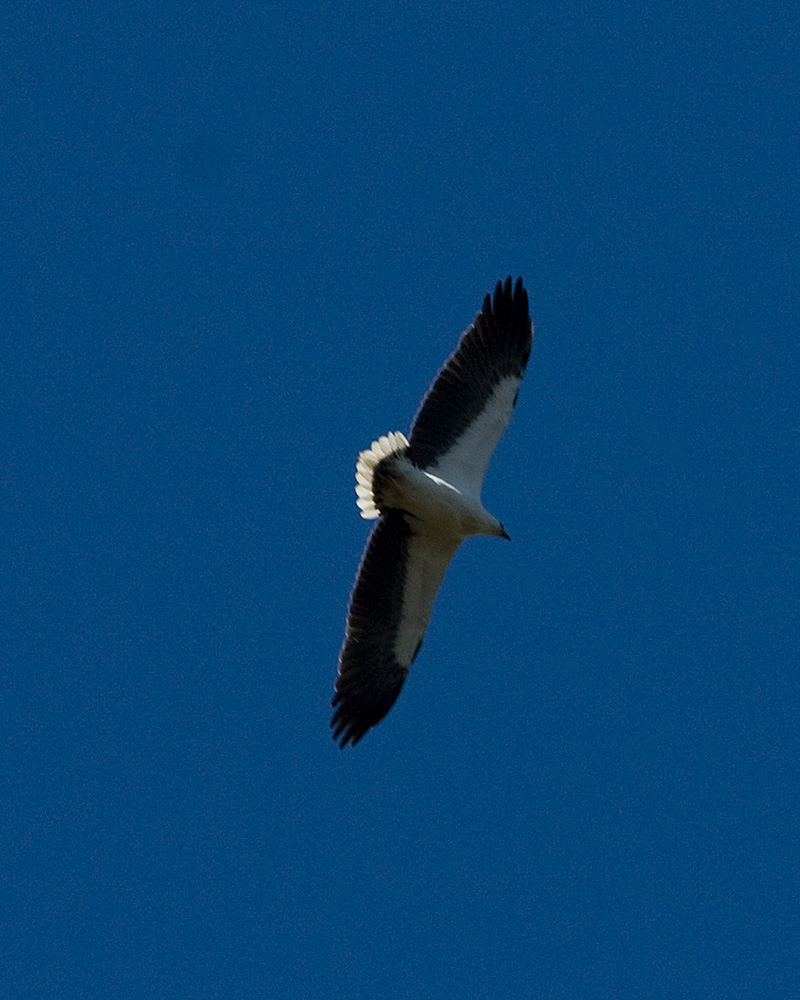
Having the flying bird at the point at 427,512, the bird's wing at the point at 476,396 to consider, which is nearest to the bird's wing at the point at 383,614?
the flying bird at the point at 427,512

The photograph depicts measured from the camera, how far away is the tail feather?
14.1 meters

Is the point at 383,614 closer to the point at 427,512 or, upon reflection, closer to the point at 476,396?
the point at 427,512

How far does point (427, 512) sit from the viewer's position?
1426cm

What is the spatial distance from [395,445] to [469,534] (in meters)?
0.89

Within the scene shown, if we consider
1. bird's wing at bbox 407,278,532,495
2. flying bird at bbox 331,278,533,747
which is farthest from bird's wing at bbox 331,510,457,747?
bird's wing at bbox 407,278,532,495

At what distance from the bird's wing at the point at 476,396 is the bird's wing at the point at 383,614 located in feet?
1.70

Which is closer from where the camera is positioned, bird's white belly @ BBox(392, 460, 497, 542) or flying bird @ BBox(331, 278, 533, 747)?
bird's white belly @ BBox(392, 460, 497, 542)

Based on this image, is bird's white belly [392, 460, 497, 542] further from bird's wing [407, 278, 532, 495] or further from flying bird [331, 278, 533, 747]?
bird's wing [407, 278, 532, 495]

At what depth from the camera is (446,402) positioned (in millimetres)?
14328

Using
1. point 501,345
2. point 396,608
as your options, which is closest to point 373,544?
point 396,608

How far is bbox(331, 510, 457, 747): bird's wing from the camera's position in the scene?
14.4 meters

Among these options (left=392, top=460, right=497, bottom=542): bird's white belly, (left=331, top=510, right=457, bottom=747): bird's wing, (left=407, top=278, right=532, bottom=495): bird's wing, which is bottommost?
(left=331, top=510, right=457, bottom=747): bird's wing

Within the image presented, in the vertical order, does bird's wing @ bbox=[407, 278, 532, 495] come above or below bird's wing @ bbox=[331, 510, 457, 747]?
above

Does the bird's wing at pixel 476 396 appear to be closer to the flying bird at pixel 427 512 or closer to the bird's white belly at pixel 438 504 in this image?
the flying bird at pixel 427 512
